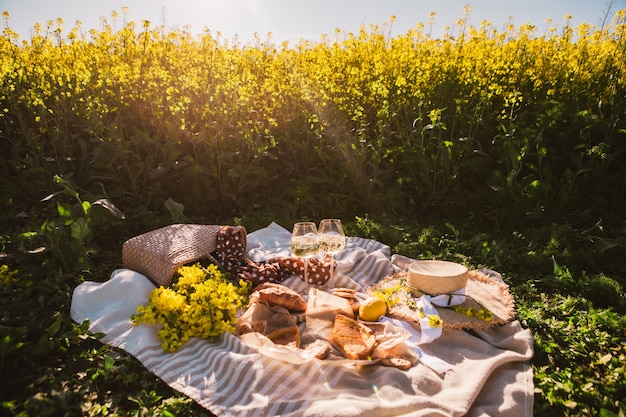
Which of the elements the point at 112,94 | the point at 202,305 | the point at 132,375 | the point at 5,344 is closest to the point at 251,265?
the point at 202,305

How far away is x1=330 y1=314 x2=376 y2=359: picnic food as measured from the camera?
7.34 feet

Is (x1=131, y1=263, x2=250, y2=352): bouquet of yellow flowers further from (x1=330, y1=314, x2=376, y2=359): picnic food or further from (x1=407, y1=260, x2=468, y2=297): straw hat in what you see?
(x1=407, y1=260, x2=468, y2=297): straw hat

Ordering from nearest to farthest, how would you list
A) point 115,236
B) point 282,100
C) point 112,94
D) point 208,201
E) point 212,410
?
point 212,410 → point 115,236 → point 112,94 → point 208,201 → point 282,100

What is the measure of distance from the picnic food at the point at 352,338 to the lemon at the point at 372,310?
11cm

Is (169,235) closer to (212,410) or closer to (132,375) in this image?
(132,375)

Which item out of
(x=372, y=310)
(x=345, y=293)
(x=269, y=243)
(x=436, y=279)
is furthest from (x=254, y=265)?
(x=436, y=279)

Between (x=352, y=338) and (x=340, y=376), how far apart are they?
29 cm

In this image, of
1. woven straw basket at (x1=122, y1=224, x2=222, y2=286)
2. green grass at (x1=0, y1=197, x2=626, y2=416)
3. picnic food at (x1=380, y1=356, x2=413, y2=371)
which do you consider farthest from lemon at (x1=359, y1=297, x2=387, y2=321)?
woven straw basket at (x1=122, y1=224, x2=222, y2=286)

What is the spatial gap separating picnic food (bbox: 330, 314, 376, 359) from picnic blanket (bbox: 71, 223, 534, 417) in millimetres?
93

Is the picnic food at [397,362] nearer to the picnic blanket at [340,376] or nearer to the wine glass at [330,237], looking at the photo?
the picnic blanket at [340,376]

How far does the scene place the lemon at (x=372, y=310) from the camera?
8.44ft

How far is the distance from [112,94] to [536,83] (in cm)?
438

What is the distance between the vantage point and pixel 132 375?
2.17m

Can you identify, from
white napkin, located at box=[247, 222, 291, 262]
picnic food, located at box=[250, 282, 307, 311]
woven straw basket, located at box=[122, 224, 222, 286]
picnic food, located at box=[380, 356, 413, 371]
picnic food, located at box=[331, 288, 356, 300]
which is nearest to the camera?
picnic food, located at box=[380, 356, 413, 371]
